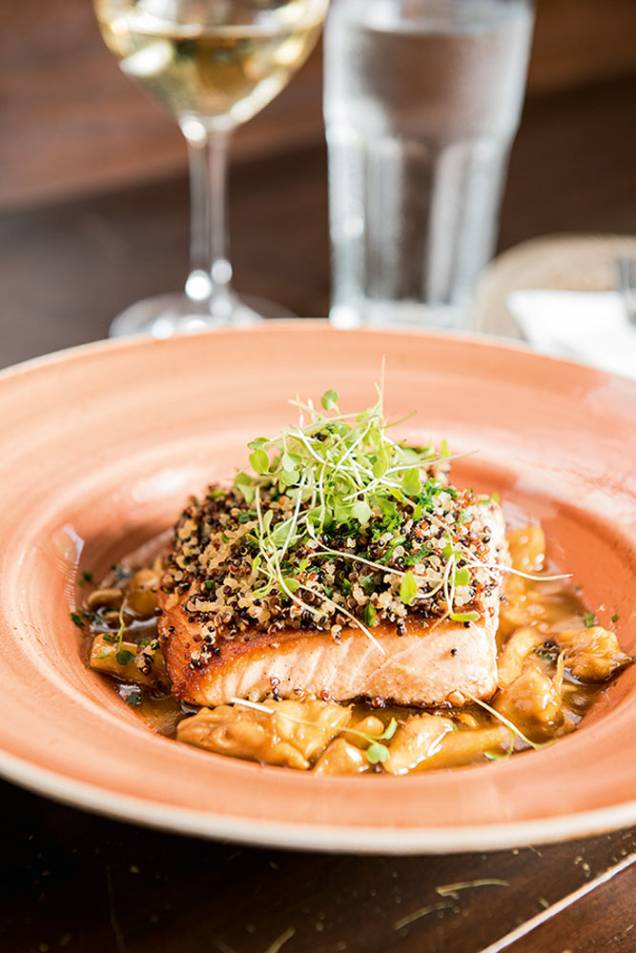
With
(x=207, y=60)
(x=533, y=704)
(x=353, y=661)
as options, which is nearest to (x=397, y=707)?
(x=353, y=661)

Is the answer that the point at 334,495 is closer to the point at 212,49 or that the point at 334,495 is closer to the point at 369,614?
the point at 369,614

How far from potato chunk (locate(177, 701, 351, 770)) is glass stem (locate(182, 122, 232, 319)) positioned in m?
1.91

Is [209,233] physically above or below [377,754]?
below

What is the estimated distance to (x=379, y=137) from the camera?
3336 millimetres

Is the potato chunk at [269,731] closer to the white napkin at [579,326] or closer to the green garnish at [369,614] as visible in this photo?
the green garnish at [369,614]

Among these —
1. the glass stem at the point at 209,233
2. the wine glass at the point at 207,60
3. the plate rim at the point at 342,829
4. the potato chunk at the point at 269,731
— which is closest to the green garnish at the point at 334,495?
the potato chunk at the point at 269,731

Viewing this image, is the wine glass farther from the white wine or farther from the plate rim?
the plate rim

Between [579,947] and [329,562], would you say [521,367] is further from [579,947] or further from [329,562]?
[579,947]

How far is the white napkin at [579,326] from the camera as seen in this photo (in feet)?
9.25

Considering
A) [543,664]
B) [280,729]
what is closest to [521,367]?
[543,664]

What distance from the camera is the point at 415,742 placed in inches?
65.2

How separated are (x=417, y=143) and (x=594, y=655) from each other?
1908 mm

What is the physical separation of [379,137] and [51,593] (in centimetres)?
188

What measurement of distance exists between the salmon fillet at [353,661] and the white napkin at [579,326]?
1.19 meters
